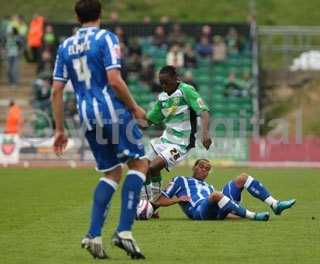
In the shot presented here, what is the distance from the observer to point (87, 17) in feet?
32.4

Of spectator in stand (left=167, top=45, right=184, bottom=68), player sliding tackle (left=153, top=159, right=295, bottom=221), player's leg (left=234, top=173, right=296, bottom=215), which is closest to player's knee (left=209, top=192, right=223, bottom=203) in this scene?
player sliding tackle (left=153, top=159, right=295, bottom=221)

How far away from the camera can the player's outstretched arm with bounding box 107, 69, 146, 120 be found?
378 inches

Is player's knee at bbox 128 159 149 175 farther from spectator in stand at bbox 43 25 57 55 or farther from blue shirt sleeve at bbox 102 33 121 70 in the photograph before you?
spectator in stand at bbox 43 25 57 55

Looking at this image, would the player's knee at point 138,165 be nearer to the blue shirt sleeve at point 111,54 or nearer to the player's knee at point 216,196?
the blue shirt sleeve at point 111,54

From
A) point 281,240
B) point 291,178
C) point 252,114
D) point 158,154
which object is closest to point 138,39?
point 252,114

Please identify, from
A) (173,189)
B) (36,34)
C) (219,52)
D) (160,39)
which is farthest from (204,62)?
(173,189)

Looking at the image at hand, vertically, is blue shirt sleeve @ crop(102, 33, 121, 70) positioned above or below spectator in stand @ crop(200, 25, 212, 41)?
above

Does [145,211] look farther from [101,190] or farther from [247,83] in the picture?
[247,83]

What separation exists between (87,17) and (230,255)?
250 cm

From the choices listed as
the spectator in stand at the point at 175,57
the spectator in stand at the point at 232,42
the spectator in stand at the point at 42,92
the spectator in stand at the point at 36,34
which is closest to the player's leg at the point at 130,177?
the spectator in stand at the point at 42,92

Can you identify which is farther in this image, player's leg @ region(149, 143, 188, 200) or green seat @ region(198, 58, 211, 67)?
green seat @ region(198, 58, 211, 67)

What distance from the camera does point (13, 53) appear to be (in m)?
35.5

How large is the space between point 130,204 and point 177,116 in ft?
16.1

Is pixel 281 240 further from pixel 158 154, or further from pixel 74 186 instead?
pixel 74 186
